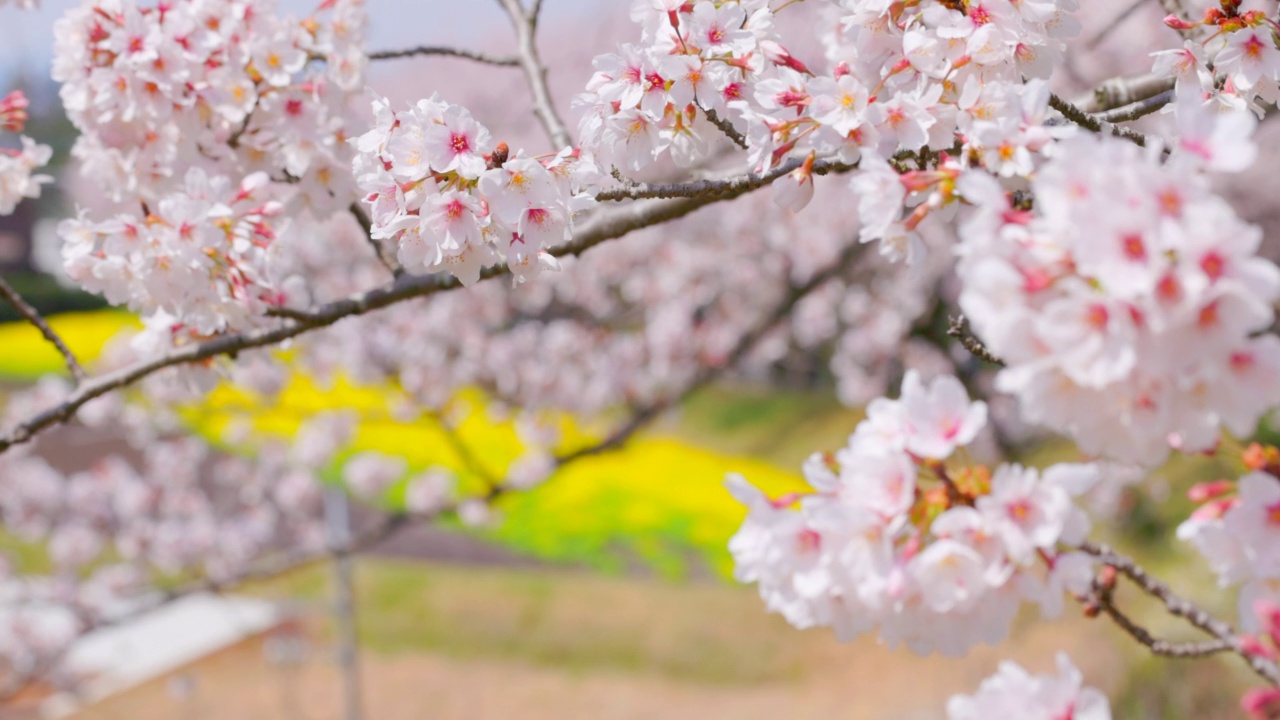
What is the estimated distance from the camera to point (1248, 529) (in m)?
0.98

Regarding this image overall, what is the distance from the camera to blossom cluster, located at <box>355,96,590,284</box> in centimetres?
124

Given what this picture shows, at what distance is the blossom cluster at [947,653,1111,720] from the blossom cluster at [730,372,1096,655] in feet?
0.42

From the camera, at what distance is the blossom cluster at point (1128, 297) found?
751 millimetres

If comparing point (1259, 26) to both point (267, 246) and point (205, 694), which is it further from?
point (205, 694)

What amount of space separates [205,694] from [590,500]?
221 inches

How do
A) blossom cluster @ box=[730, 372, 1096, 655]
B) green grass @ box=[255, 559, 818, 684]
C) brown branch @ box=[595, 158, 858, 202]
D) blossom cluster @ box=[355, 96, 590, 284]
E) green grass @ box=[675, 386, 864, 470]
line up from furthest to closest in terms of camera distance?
green grass @ box=[675, 386, 864, 470]
green grass @ box=[255, 559, 818, 684]
brown branch @ box=[595, 158, 858, 202]
blossom cluster @ box=[355, 96, 590, 284]
blossom cluster @ box=[730, 372, 1096, 655]

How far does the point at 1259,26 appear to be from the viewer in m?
1.46

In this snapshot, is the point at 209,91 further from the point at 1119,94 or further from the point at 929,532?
the point at 1119,94

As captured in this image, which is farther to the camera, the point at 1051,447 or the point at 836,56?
the point at 1051,447

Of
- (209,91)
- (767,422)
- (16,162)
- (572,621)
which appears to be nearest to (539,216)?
(209,91)

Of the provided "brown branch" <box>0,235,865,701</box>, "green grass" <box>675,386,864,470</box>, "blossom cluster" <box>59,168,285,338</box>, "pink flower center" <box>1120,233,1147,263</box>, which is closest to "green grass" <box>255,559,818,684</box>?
"green grass" <box>675,386,864,470</box>

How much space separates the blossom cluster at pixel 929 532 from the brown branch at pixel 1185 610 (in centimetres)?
28

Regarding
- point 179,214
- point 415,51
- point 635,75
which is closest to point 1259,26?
point 635,75

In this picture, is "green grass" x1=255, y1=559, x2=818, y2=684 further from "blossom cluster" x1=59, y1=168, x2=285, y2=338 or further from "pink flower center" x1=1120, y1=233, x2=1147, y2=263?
"pink flower center" x1=1120, y1=233, x2=1147, y2=263
